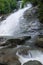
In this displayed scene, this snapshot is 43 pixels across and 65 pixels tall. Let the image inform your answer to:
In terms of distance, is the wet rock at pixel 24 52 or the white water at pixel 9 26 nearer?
the wet rock at pixel 24 52

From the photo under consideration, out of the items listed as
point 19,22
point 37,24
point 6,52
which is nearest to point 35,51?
point 6,52

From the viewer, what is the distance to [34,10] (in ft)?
86.1

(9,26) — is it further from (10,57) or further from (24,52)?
(10,57)

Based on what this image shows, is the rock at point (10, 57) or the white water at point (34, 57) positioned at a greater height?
the rock at point (10, 57)

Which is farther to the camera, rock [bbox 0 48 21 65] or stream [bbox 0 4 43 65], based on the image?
stream [bbox 0 4 43 65]

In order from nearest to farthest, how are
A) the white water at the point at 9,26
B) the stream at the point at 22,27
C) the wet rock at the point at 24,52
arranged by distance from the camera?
the wet rock at the point at 24,52
the stream at the point at 22,27
the white water at the point at 9,26

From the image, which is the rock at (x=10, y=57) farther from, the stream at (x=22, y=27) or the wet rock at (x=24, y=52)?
the stream at (x=22, y=27)

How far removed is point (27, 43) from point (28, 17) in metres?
9.31

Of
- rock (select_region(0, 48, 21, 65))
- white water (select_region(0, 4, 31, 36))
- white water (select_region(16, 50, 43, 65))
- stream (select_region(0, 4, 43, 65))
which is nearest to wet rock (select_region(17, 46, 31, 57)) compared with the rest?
white water (select_region(16, 50, 43, 65))

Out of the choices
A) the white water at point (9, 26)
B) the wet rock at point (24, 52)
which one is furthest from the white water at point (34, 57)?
the white water at point (9, 26)

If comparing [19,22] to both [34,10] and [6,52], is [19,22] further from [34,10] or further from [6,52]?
[6,52]

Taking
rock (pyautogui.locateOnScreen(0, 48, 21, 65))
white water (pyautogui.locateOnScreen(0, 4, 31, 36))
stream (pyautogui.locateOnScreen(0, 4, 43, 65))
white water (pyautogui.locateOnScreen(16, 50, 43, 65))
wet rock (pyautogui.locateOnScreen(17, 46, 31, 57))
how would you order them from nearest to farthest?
1. rock (pyautogui.locateOnScreen(0, 48, 21, 65))
2. white water (pyautogui.locateOnScreen(16, 50, 43, 65))
3. wet rock (pyautogui.locateOnScreen(17, 46, 31, 57))
4. stream (pyautogui.locateOnScreen(0, 4, 43, 65))
5. white water (pyautogui.locateOnScreen(0, 4, 31, 36))

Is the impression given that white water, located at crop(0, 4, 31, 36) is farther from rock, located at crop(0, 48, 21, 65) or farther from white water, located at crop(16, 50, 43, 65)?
white water, located at crop(16, 50, 43, 65)

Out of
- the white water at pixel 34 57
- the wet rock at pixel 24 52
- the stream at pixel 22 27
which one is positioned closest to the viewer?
the white water at pixel 34 57
